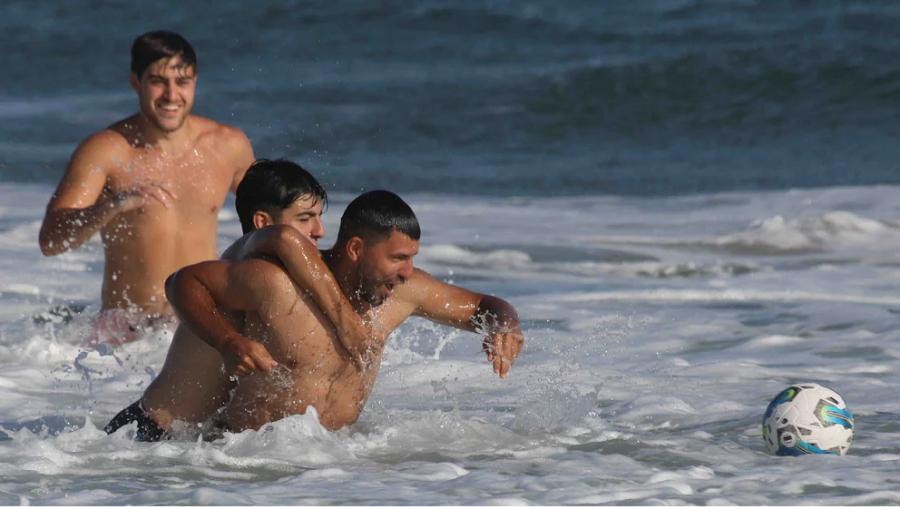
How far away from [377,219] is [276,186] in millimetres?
545

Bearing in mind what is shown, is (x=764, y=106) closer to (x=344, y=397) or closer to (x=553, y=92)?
(x=553, y=92)

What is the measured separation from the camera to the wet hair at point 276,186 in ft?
16.6

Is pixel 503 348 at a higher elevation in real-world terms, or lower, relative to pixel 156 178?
lower

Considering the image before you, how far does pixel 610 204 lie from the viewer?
13.7m

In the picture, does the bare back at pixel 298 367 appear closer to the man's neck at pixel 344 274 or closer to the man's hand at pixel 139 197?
the man's neck at pixel 344 274

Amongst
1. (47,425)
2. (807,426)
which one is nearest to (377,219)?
(807,426)

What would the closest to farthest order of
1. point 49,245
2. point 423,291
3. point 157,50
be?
1. point 423,291
2. point 49,245
3. point 157,50

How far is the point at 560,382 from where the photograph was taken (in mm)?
6449

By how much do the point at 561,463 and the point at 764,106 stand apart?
44.6 ft

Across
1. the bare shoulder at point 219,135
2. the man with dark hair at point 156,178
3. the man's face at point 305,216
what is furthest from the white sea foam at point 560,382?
the bare shoulder at point 219,135

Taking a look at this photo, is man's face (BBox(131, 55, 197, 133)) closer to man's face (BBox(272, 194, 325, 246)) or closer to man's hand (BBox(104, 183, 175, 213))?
man's hand (BBox(104, 183, 175, 213))

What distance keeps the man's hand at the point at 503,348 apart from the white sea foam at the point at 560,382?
340 mm

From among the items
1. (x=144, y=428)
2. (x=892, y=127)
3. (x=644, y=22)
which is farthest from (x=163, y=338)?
(x=644, y=22)

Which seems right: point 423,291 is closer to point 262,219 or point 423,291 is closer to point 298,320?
point 298,320
